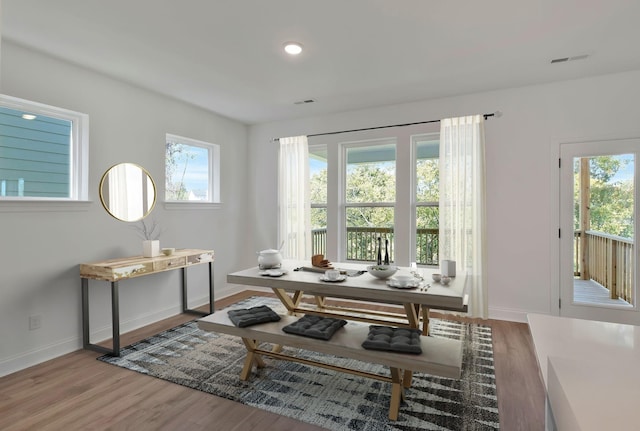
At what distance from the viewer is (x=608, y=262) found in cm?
347

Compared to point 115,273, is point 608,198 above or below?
above

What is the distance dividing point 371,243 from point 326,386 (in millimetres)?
2485

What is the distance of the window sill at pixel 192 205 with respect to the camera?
4.09m

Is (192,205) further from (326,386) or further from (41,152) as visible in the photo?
(326,386)

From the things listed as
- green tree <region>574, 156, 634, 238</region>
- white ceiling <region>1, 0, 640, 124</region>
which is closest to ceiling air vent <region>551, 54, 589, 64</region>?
white ceiling <region>1, 0, 640, 124</region>

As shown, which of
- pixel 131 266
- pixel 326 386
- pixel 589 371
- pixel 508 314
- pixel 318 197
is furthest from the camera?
pixel 318 197

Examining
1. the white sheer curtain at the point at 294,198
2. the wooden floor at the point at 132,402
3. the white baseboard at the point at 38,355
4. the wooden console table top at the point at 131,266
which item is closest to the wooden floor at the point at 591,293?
the wooden floor at the point at 132,402

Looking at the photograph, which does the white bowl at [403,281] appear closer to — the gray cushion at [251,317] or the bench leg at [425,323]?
the bench leg at [425,323]

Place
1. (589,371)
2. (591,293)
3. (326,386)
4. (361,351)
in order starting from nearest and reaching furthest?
1. (589,371)
2. (361,351)
3. (326,386)
4. (591,293)

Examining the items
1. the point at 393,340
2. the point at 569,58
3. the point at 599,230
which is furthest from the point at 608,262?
the point at 393,340

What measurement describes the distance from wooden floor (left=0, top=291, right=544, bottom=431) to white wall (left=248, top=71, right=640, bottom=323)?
1.12 metres

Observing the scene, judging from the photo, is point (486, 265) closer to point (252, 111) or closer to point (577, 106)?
point (577, 106)

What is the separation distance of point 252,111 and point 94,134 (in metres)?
1.96

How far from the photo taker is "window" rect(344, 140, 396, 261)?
15.0ft
